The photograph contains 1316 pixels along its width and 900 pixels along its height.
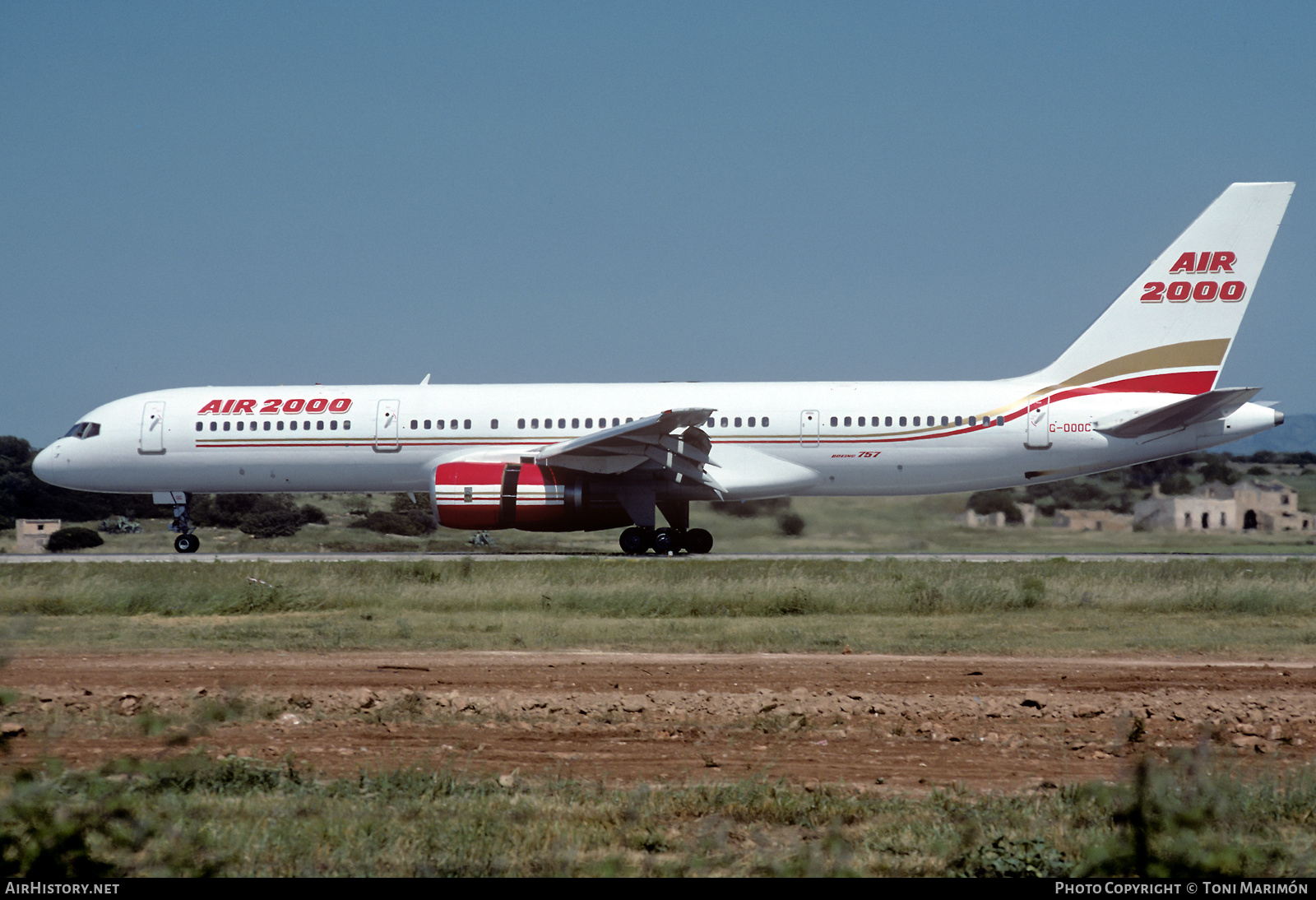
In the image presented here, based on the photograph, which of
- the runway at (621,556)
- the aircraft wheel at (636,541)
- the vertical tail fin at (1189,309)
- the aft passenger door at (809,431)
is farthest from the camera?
the aircraft wheel at (636,541)

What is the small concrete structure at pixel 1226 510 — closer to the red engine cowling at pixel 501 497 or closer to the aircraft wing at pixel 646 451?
the aircraft wing at pixel 646 451

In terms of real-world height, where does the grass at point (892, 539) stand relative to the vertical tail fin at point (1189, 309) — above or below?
below

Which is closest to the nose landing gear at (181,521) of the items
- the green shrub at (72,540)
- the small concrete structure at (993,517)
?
the green shrub at (72,540)

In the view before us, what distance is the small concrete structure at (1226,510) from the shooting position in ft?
101

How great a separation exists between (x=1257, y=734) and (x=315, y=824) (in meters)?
6.69

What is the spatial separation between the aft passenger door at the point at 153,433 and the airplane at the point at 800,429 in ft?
4.73

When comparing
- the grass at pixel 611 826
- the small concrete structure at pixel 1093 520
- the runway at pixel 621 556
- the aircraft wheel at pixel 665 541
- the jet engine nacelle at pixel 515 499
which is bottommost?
the grass at pixel 611 826

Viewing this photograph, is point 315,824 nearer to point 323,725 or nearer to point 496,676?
point 323,725

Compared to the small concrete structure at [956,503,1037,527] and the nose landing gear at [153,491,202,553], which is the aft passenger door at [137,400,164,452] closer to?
the nose landing gear at [153,491,202,553]

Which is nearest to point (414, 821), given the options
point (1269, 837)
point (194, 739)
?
point (194, 739)

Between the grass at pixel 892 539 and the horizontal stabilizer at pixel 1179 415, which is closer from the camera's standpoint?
the horizontal stabilizer at pixel 1179 415

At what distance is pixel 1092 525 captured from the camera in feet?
100

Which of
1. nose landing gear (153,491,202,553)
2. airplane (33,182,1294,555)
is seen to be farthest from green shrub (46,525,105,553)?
airplane (33,182,1294,555)

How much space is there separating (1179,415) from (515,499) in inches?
541
